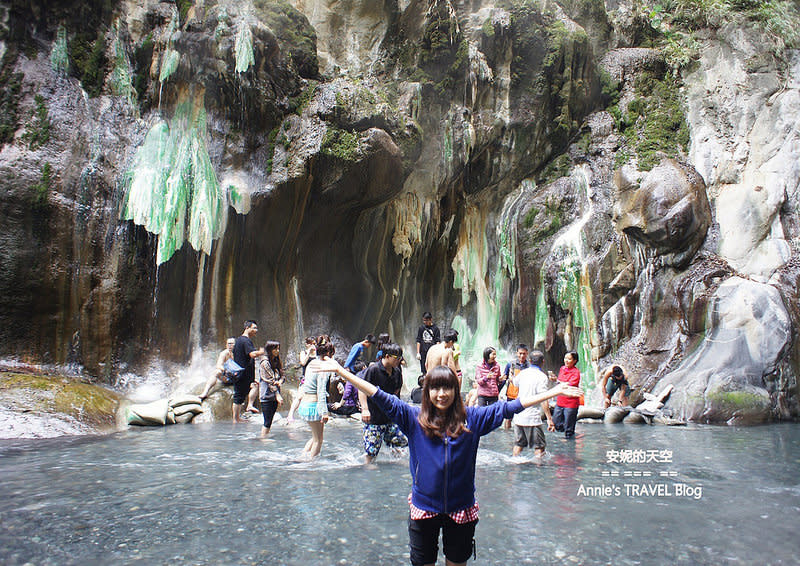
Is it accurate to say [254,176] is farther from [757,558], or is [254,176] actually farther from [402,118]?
[757,558]

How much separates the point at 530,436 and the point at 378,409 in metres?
1.87

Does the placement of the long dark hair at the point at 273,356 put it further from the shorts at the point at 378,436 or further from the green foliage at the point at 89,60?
the green foliage at the point at 89,60

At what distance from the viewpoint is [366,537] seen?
390 centimetres

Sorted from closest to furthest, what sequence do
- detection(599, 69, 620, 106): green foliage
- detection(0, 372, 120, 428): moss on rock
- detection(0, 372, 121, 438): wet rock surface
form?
detection(0, 372, 121, 438): wet rock surface, detection(0, 372, 120, 428): moss on rock, detection(599, 69, 620, 106): green foliage

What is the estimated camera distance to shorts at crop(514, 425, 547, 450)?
6.41m

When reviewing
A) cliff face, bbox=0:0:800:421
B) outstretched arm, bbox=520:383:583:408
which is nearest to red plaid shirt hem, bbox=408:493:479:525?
outstretched arm, bbox=520:383:583:408

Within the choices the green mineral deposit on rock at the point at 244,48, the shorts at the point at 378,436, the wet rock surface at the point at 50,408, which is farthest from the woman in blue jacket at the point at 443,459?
the green mineral deposit on rock at the point at 244,48

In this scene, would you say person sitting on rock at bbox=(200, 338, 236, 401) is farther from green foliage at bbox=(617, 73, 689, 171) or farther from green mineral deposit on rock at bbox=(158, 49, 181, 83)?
green foliage at bbox=(617, 73, 689, 171)

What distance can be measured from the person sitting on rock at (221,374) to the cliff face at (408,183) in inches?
82.8

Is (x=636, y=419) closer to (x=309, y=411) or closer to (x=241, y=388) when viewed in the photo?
(x=309, y=411)

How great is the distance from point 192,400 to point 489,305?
31.7 feet

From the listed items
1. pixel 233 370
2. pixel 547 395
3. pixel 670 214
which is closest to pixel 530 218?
pixel 670 214

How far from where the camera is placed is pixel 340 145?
13.0 m

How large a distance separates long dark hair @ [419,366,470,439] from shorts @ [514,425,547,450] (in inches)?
151
